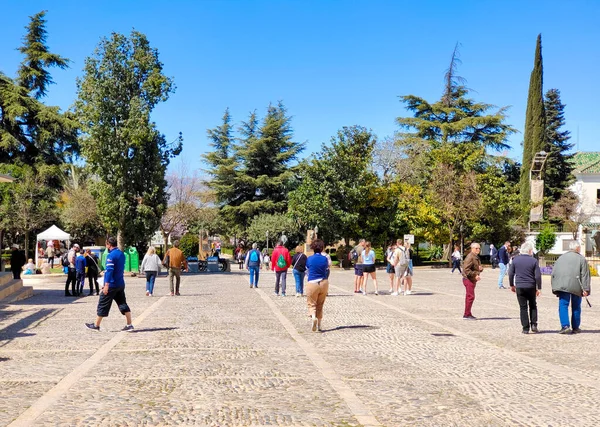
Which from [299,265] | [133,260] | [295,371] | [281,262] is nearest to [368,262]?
[281,262]

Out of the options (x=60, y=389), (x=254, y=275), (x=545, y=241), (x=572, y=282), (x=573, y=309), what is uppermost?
(x=545, y=241)

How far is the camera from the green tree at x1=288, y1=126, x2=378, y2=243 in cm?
4809

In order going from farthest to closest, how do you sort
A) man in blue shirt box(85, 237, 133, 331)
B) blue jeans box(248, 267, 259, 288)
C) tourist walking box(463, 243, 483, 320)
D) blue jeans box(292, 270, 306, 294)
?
blue jeans box(248, 267, 259, 288)
blue jeans box(292, 270, 306, 294)
tourist walking box(463, 243, 483, 320)
man in blue shirt box(85, 237, 133, 331)

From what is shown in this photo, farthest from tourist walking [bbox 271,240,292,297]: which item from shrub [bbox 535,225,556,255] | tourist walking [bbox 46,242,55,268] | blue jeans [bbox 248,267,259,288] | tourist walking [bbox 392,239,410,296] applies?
shrub [bbox 535,225,556,255]

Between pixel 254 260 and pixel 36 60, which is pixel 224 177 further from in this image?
pixel 254 260

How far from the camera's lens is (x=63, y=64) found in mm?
46281

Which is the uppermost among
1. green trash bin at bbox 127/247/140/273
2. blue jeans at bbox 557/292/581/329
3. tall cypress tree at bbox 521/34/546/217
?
tall cypress tree at bbox 521/34/546/217

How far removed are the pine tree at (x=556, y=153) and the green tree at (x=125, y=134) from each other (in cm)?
3743

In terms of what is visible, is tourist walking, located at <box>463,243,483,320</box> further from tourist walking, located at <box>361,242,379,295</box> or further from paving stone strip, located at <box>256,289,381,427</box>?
tourist walking, located at <box>361,242,379,295</box>

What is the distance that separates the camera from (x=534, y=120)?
57.6 metres

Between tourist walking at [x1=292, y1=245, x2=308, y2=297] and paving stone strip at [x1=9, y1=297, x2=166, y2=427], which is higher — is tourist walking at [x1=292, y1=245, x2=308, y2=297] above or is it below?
above

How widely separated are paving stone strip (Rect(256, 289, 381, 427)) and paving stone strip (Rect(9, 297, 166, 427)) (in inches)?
105

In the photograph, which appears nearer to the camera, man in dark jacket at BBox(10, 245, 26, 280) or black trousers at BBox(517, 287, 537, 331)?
black trousers at BBox(517, 287, 537, 331)

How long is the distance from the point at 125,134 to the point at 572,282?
28.9m
